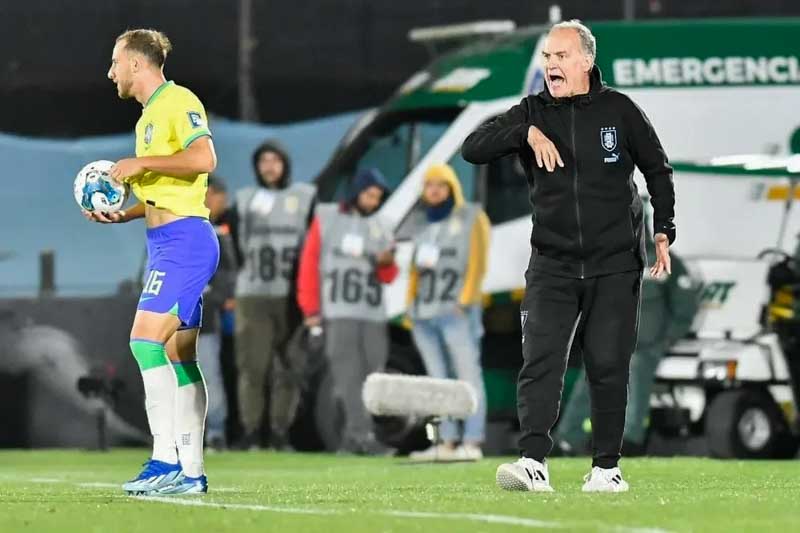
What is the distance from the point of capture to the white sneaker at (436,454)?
42.7ft

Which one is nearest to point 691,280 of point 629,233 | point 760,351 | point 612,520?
point 760,351

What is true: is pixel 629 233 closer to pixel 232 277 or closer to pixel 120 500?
pixel 120 500

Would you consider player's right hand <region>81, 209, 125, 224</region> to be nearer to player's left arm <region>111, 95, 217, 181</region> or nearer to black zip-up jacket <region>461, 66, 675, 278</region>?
player's left arm <region>111, 95, 217, 181</region>

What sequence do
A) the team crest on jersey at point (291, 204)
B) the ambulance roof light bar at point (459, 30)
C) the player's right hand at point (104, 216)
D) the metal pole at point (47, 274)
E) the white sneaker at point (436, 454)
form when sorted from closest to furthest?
the player's right hand at point (104, 216)
the white sneaker at point (436, 454)
the team crest on jersey at point (291, 204)
the ambulance roof light bar at point (459, 30)
the metal pole at point (47, 274)

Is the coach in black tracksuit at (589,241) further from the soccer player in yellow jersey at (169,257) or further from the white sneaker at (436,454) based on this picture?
the white sneaker at (436,454)

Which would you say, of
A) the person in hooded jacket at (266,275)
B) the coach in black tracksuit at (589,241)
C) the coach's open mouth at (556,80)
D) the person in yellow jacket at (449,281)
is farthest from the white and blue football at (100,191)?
the person in hooded jacket at (266,275)

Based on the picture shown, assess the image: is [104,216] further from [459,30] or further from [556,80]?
[459,30]

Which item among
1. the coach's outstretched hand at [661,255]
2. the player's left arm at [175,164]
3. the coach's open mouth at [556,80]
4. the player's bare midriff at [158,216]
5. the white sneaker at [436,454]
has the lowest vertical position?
the white sneaker at [436,454]

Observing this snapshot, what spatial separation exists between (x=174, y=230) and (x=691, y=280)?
6.63m

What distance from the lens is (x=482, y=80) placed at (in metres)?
14.6

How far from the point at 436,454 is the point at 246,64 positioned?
4132 millimetres

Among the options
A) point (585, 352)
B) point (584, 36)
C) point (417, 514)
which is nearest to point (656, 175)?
point (584, 36)

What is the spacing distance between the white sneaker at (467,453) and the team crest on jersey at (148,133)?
5.06m

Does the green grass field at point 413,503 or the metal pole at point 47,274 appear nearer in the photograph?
the green grass field at point 413,503
